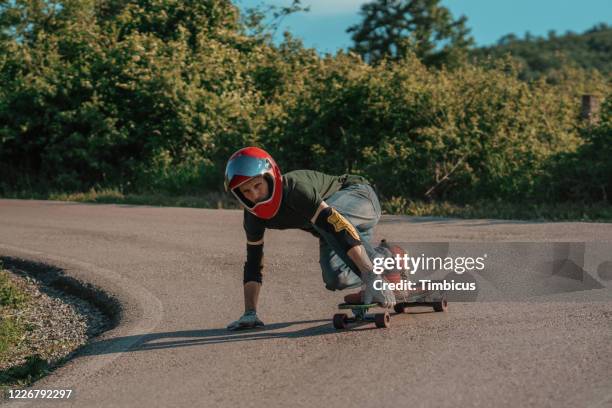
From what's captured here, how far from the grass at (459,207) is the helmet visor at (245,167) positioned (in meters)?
Result: 7.20

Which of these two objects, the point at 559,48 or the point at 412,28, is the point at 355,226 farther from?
the point at 559,48

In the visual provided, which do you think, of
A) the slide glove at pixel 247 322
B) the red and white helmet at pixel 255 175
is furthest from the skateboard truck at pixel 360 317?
the red and white helmet at pixel 255 175

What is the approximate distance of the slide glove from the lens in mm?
7074

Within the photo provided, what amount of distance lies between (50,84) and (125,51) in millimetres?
1767

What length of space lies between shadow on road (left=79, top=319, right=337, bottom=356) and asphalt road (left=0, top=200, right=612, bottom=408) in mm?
15

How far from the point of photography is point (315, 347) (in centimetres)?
641

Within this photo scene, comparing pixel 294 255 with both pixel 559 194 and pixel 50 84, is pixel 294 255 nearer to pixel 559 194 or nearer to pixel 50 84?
pixel 559 194

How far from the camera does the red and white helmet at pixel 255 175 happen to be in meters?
6.36

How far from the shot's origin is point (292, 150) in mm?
18000

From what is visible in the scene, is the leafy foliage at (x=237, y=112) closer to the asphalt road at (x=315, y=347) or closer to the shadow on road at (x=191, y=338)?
the asphalt road at (x=315, y=347)

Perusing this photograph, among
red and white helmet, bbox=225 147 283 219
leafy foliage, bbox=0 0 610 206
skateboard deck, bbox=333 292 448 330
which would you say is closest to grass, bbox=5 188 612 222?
leafy foliage, bbox=0 0 610 206

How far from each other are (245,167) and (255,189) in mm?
174

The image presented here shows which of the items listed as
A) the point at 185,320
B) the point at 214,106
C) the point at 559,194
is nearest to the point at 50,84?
the point at 214,106

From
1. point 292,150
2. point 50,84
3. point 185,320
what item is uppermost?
point 50,84
